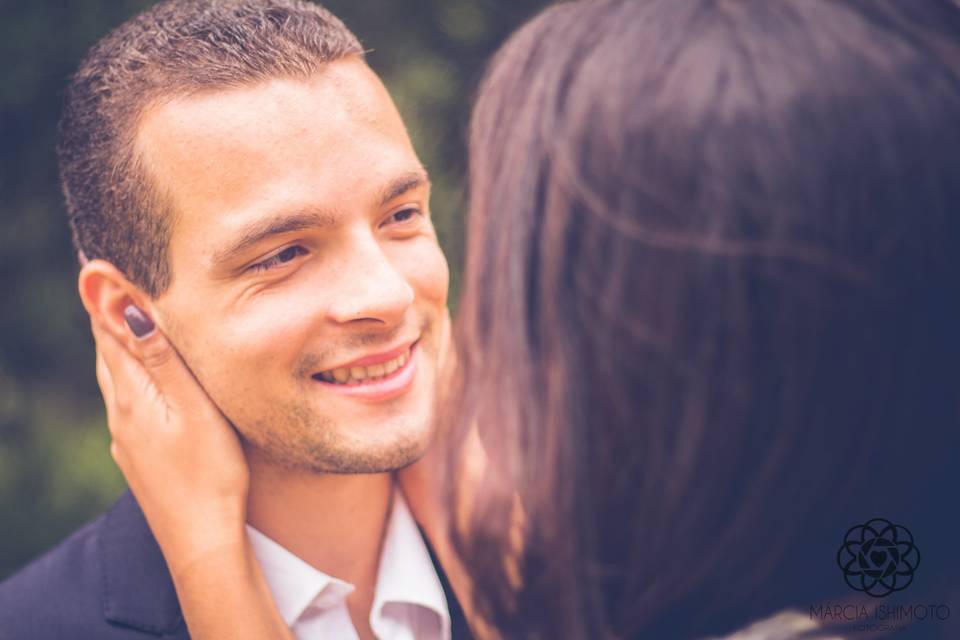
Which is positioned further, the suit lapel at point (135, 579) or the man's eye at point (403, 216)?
the man's eye at point (403, 216)

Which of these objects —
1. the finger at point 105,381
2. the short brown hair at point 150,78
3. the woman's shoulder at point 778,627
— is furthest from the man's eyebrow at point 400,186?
the woman's shoulder at point 778,627

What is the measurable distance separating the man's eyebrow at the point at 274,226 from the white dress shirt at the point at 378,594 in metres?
0.75

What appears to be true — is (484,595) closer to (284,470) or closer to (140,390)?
(284,470)

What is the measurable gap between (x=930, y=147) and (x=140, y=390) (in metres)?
1.90

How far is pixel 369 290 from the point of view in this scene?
231 cm

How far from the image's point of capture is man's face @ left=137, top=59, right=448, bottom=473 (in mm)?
2283

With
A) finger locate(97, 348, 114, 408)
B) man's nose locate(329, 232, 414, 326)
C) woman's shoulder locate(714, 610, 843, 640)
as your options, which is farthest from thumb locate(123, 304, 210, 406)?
woman's shoulder locate(714, 610, 843, 640)

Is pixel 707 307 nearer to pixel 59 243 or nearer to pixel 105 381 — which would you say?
pixel 105 381

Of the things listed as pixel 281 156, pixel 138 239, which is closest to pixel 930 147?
pixel 281 156

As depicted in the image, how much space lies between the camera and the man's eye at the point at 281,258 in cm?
235

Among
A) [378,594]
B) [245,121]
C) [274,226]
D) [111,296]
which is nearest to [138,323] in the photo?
[111,296]

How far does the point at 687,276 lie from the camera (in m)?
1.64

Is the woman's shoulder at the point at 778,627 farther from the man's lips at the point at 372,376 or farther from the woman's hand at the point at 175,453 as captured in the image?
the woman's hand at the point at 175,453

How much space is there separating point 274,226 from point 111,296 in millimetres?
549
